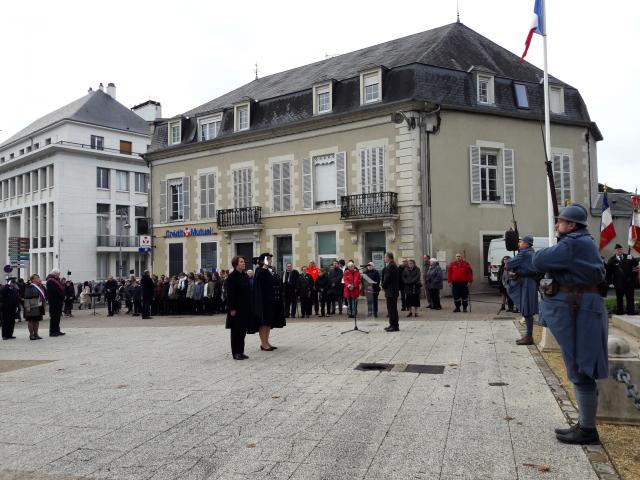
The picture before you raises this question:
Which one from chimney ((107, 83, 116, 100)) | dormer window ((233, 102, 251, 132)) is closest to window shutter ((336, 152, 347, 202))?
dormer window ((233, 102, 251, 132))

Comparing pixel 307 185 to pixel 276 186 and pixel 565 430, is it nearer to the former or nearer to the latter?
pixel 276 186

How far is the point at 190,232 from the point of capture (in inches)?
1198

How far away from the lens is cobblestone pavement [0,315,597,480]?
14.0 feet

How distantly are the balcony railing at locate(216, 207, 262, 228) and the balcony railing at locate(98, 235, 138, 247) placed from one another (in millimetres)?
23033

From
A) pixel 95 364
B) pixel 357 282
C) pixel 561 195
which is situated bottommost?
pixel 95 364

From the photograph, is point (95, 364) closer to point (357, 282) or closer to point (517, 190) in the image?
point (357, 282)

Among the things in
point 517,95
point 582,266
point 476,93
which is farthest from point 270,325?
point 517,95

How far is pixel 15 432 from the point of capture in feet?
17.7

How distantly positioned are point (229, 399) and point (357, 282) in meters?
9.46

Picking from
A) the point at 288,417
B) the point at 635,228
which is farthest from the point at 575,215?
the point at 635,228

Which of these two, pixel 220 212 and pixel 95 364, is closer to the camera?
pixel 95 364

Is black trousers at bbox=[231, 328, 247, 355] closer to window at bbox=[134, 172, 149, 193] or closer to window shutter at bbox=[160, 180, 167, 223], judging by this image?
window shutter at bbox=[160, 180, 167, 223]

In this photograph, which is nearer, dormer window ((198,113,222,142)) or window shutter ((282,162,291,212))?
window shutter ((282,162,291,212))

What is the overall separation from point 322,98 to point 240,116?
5.04 meters
